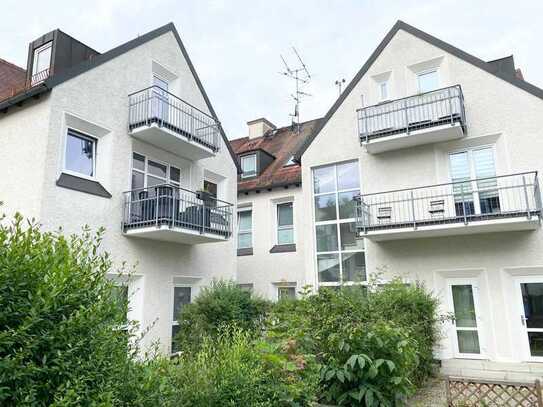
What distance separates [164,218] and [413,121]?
8.10m

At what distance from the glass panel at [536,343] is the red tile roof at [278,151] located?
30.2 ft

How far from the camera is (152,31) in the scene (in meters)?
12.1

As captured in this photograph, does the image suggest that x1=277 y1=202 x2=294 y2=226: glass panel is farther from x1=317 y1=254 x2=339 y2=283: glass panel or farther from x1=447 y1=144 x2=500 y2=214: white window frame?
x1=447 y1=144 x2=500 y2=214: white window frame

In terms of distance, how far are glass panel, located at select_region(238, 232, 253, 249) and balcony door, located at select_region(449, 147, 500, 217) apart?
339 inches

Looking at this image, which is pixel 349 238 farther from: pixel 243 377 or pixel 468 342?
pixel 243 377

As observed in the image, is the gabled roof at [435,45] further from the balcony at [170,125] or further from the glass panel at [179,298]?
the glass panel at [179,298]

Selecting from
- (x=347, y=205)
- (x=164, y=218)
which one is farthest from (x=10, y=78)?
(x=347, y=205)

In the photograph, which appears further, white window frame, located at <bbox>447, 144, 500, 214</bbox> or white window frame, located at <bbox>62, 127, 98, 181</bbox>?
white window frame, located at <bbox>447, 144, 500, 214</bbox>

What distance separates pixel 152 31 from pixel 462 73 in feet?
32.1

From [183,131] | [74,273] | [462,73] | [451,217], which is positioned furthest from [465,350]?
[74,273]

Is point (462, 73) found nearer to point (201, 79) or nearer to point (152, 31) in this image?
point (201, 79)

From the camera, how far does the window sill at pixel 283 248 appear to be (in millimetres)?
15953

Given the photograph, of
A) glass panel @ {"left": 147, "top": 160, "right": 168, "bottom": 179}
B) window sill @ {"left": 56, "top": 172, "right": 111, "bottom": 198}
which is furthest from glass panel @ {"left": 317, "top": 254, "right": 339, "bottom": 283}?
window sill @ {"left": 56, "top": 172, "right": 111, "bottom": 198}

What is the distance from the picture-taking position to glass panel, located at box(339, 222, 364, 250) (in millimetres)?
13220
